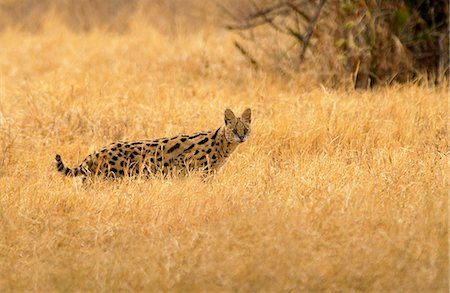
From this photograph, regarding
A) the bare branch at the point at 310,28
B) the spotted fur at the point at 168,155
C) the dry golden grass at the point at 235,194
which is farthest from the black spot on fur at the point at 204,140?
the bare branch at the point at 310,28

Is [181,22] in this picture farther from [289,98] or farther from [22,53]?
[289,98]

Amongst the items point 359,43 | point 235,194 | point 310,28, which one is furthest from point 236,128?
point 359,43

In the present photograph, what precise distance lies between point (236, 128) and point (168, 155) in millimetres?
521

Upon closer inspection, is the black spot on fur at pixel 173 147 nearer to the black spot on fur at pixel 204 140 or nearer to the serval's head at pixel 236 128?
the black spot on fur at pixel 204 140

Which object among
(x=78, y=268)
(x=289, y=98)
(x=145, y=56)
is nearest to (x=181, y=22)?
(x=145, y=56)

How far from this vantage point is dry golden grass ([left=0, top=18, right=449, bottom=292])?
16.9 ft

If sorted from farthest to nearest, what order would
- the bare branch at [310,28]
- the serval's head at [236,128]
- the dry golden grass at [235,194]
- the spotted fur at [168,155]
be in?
the bare branch at [310,28] < the serval's head at [236,128] < the spotted fur at [168,155] < the dry golden grass at [235,194]

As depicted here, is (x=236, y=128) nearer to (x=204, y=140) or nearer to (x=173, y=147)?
(x=204, y=140)

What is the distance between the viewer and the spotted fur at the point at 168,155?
284 inches

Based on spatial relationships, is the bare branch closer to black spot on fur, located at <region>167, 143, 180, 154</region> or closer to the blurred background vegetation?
the blurred background vegetation

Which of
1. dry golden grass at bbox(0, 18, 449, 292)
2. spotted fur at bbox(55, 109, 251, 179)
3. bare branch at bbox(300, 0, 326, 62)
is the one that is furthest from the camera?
bare branch at bbox(300, 0, 326, 62)

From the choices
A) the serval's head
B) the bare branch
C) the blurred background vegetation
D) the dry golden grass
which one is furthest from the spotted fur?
the bare branch

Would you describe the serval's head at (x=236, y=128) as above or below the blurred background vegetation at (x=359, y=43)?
below

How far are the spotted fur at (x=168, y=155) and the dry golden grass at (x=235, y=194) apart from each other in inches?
7.1
